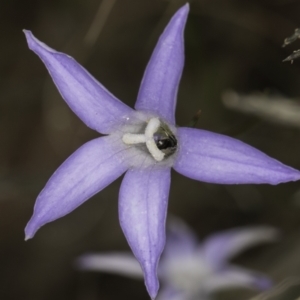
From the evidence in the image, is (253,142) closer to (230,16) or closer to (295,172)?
(230,16)

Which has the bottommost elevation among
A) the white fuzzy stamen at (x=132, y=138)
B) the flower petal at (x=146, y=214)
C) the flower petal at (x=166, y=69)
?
the flower petal at (x=146, y=214)

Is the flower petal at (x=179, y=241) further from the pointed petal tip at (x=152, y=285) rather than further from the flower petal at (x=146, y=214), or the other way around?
the pointed petal tip at (x=152, y=285)

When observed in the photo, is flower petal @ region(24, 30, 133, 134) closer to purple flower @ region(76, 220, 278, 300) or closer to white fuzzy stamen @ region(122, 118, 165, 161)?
white fuzzy stamen @ region(122, 118, 165, 161)

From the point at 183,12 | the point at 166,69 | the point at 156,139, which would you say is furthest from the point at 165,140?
the point at 183,12

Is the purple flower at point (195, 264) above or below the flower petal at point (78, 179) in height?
below

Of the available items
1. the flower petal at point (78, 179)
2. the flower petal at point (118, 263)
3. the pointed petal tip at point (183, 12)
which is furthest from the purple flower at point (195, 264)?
the pointed petal tip at point (183, 12)

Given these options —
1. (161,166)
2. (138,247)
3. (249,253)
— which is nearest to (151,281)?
(138,247)
